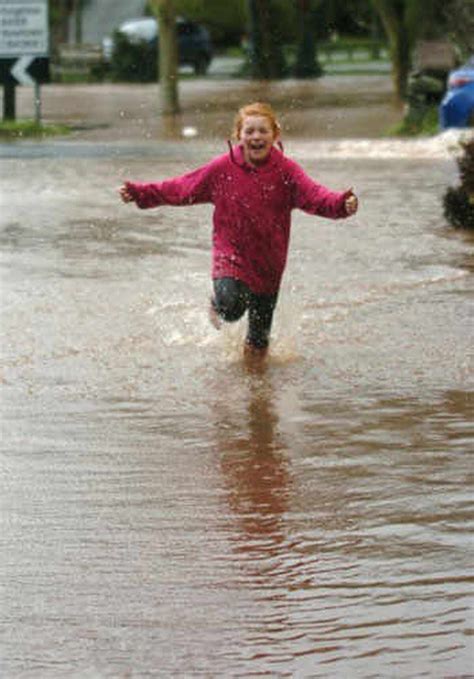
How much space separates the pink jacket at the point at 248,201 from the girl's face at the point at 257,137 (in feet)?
0.26

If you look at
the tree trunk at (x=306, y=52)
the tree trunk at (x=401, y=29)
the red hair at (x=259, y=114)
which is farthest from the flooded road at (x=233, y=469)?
the tree trunk at (x=306, y=52)

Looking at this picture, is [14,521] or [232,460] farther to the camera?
[232,460]

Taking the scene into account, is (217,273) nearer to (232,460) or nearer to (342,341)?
(342,341)

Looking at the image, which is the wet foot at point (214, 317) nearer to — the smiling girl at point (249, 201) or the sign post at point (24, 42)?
the smiling girl at point (249, 201)

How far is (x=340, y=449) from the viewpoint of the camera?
741cm

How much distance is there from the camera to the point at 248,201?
363 inches

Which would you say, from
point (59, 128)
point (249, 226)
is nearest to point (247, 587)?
point (249, 226)

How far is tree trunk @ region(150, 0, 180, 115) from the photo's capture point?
93.2ft

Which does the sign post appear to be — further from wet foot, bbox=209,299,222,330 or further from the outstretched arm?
the outstretched arm

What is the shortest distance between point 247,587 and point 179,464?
1.64m

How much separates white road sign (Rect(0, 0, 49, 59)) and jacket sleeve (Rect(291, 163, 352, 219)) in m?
17.9

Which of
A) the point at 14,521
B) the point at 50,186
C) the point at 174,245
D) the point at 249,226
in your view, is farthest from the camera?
the point at 50,186

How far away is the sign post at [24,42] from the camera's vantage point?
87.4 feet

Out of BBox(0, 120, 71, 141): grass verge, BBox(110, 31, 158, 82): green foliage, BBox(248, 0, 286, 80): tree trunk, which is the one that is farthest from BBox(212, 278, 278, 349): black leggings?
BBox(110, 31, 158, 82): green foliage
